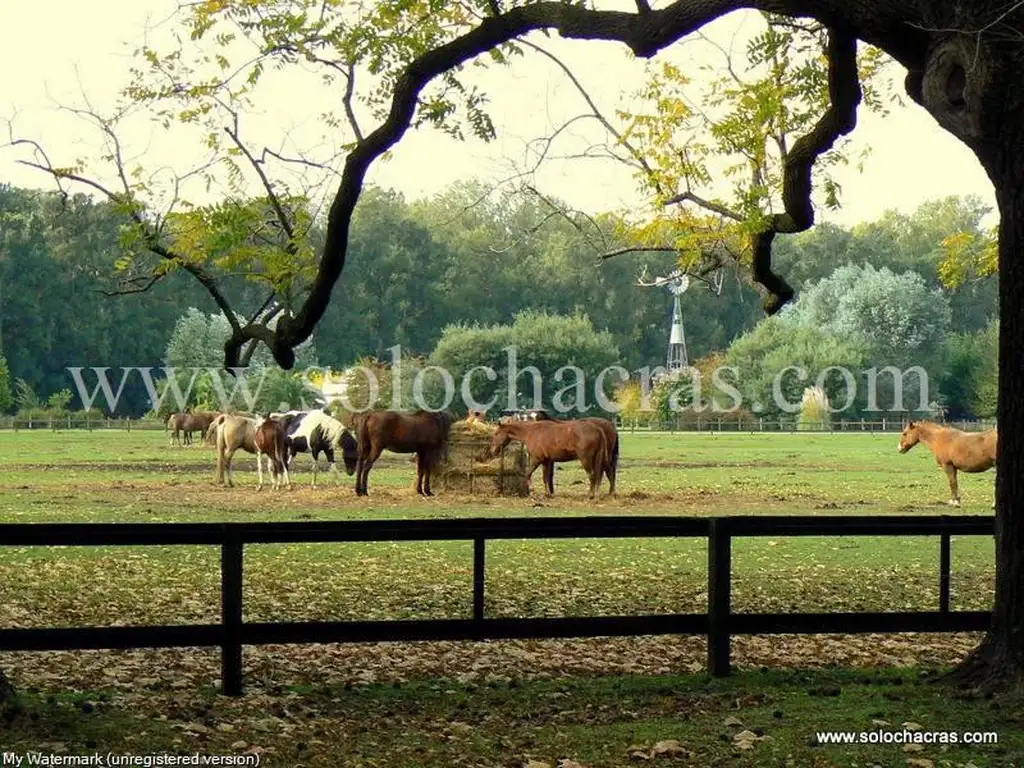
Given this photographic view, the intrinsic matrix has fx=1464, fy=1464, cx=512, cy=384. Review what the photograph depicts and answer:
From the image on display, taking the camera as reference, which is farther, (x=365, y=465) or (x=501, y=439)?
(x=365, y=465)

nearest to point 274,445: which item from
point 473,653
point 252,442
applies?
point 252,442

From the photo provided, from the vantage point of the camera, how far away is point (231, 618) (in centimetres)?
928

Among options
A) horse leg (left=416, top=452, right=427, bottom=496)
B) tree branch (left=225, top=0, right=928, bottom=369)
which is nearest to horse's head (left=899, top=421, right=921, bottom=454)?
horse leg (left=416, top=452, right=427, bottom=496)

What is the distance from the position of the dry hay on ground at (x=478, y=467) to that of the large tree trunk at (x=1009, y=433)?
1968 centimetres

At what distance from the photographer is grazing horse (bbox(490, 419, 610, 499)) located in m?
29.0

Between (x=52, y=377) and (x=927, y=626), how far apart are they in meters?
98.4

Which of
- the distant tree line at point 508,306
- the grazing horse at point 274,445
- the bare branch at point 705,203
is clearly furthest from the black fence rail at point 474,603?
the distant tree line at point 508,306

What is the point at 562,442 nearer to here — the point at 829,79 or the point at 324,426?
the point at 324,426

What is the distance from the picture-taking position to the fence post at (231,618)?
9258mm

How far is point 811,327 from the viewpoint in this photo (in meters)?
101

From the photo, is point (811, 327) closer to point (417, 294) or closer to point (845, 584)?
point (417, 294)

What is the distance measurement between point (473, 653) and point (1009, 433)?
4318 mm

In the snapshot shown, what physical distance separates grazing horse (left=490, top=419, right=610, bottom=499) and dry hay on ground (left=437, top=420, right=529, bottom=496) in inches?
8.4

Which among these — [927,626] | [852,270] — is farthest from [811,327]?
[927,626]
